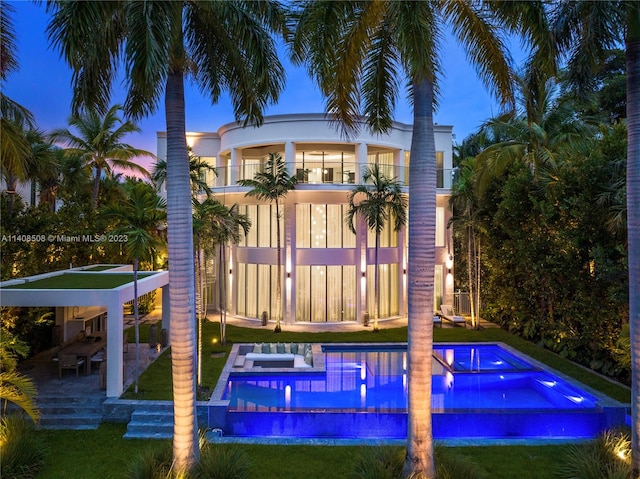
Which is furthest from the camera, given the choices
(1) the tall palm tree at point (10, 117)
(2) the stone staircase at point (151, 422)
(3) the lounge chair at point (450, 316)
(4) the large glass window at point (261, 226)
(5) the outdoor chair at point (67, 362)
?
(4) the large glass window at point (261, 226)

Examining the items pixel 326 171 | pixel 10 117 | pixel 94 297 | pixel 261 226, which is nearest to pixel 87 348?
pixel 94 297

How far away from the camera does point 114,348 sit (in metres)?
10.4

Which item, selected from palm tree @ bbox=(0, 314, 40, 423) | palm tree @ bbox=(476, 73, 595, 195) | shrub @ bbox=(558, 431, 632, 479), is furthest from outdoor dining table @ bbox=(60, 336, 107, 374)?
palm tree @ bbox=(476, 73, 595, 195)

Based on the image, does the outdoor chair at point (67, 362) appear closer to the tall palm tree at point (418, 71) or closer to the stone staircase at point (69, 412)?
the stone staircase at point (69, 412)

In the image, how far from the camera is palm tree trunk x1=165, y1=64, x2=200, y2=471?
6.35 metres

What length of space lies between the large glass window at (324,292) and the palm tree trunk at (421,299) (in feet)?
46.0

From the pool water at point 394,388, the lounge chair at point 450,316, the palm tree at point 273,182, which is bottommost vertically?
the pool water at point 394,388

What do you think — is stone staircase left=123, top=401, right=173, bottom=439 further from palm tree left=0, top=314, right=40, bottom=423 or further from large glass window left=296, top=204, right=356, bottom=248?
large glass window left=296, top=204, right=356, bottom=248

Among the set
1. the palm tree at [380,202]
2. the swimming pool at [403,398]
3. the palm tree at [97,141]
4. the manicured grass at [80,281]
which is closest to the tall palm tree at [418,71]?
the swimming pool at [403,398]

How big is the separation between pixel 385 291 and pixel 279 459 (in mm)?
13862

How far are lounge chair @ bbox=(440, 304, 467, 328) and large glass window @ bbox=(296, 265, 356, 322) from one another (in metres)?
4.56

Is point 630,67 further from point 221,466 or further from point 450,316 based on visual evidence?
point 450,316

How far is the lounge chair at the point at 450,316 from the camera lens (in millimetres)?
19734

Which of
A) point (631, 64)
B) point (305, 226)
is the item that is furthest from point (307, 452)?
point (305, 226)
